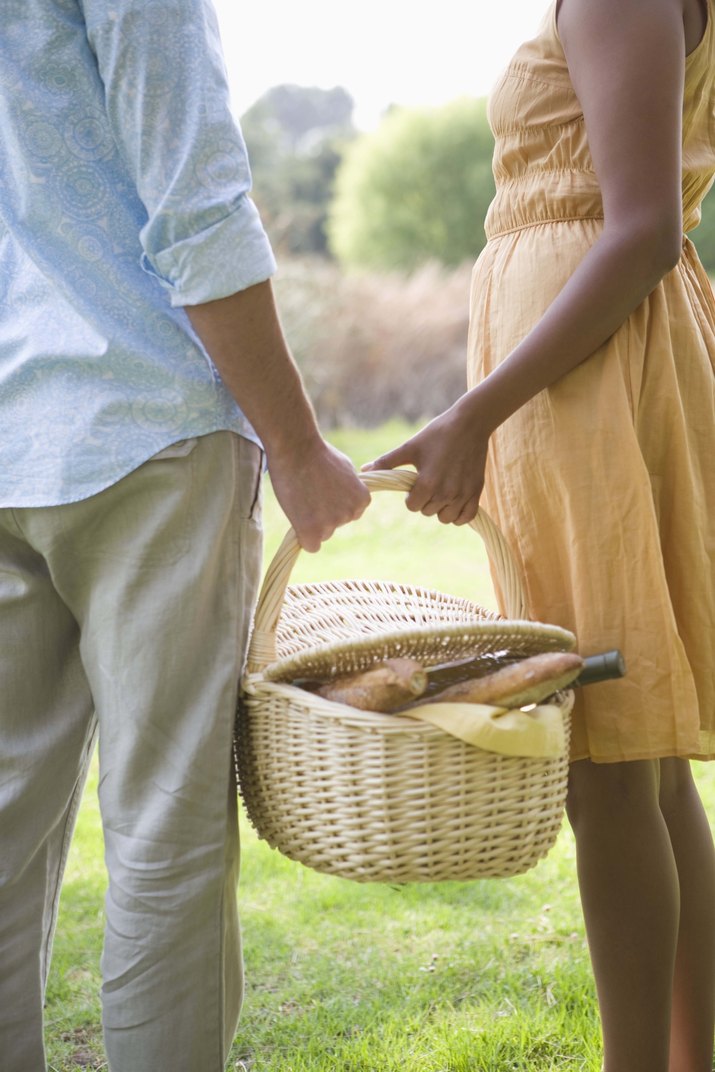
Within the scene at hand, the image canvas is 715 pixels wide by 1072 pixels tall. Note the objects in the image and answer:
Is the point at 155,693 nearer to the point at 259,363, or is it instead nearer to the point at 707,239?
the point at 259,363

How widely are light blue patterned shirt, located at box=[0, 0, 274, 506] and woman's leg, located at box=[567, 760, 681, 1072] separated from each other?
822mm

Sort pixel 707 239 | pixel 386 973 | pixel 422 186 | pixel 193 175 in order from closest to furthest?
pixel 193 175 → pixel 386 973 → pixel 707 239 → pixel 422 186

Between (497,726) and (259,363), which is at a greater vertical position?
(259,363)

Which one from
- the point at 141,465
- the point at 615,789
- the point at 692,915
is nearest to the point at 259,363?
the point at 141,465

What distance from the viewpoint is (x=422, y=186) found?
27.2 meters

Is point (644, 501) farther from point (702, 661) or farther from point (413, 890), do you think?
point (413, 890)

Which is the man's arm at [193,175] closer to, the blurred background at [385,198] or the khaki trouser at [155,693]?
the khaki trouser at [155,693]

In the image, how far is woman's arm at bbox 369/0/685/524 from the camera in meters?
1.42

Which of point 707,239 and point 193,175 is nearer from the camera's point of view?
point 193,175

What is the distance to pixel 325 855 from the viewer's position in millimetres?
1345

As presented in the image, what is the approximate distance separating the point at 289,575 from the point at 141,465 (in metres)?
0.26

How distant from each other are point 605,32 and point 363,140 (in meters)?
28.8

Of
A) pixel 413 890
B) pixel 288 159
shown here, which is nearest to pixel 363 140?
pixel 288 159

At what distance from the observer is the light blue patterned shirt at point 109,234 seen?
1197 mm
